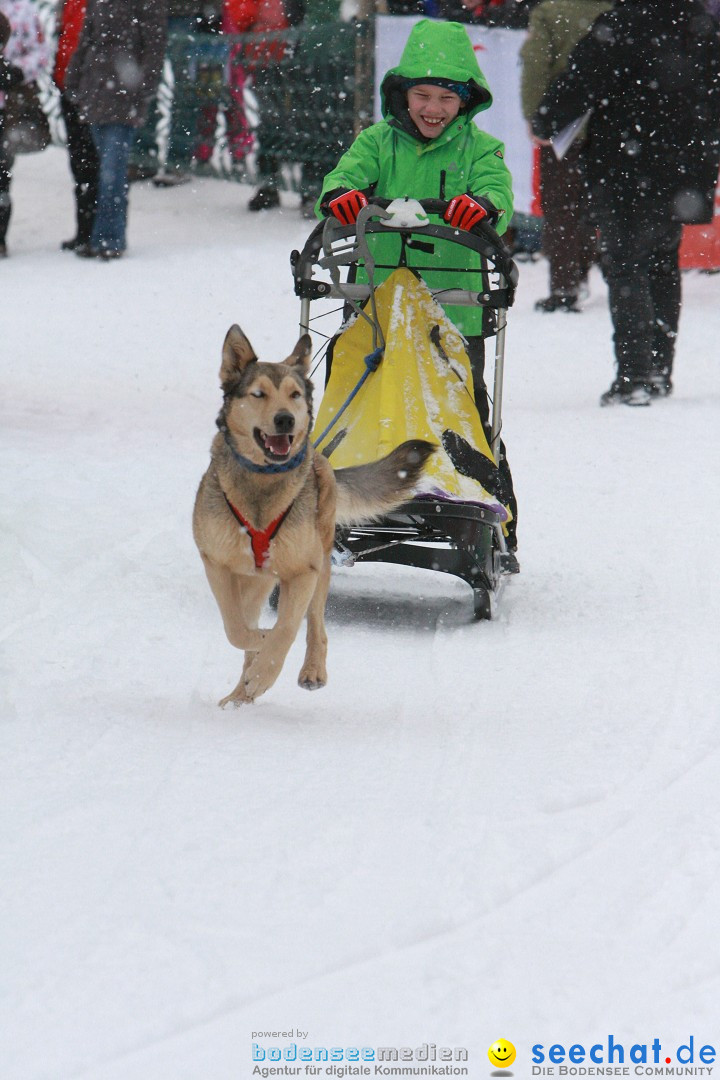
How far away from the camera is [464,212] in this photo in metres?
4.91

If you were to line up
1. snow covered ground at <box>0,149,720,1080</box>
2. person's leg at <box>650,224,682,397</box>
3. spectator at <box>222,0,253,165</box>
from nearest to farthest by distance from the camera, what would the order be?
snow covered ground at <box>0,149,720,1080</box>
person's leg at <box>650,224,682,397</box>
spectator at <box>222,0,253,165</box>

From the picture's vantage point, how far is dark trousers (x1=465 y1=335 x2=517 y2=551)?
17.7 ft

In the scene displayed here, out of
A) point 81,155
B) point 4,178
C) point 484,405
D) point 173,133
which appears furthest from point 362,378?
point 173,133

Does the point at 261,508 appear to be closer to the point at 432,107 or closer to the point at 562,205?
the point at 432,107

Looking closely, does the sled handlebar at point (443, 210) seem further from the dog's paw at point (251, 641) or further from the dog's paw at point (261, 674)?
the dog's paw at point (261, 674)

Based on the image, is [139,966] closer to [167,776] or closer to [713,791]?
[167,776]

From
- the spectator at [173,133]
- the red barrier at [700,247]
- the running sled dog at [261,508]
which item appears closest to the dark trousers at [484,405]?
the running sled dog at [261,508]

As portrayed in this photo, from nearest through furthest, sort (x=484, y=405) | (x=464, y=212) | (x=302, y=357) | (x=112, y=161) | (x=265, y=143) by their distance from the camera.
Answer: (x=302, y=357), (x=464, y=212), (x=484, y=405), (x=112, y=161), (x=265, y=143)

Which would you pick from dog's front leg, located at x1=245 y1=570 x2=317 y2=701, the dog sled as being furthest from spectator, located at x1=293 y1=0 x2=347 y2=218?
dog's front leg, located at x1=245 y1=570 x2=317 y2=701

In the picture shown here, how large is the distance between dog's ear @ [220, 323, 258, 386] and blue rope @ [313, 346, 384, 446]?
3.71 feet

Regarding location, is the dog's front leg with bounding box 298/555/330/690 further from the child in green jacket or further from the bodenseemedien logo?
the bodenseemedien logo

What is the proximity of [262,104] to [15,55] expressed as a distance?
310cm

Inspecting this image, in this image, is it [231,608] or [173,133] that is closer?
[231,608]

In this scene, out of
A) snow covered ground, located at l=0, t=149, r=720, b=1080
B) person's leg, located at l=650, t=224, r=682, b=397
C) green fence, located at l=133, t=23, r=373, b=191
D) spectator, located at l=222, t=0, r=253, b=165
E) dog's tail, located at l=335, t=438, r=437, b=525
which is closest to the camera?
snow covered ground, located at l=0, t=149, r=720, b=1080
